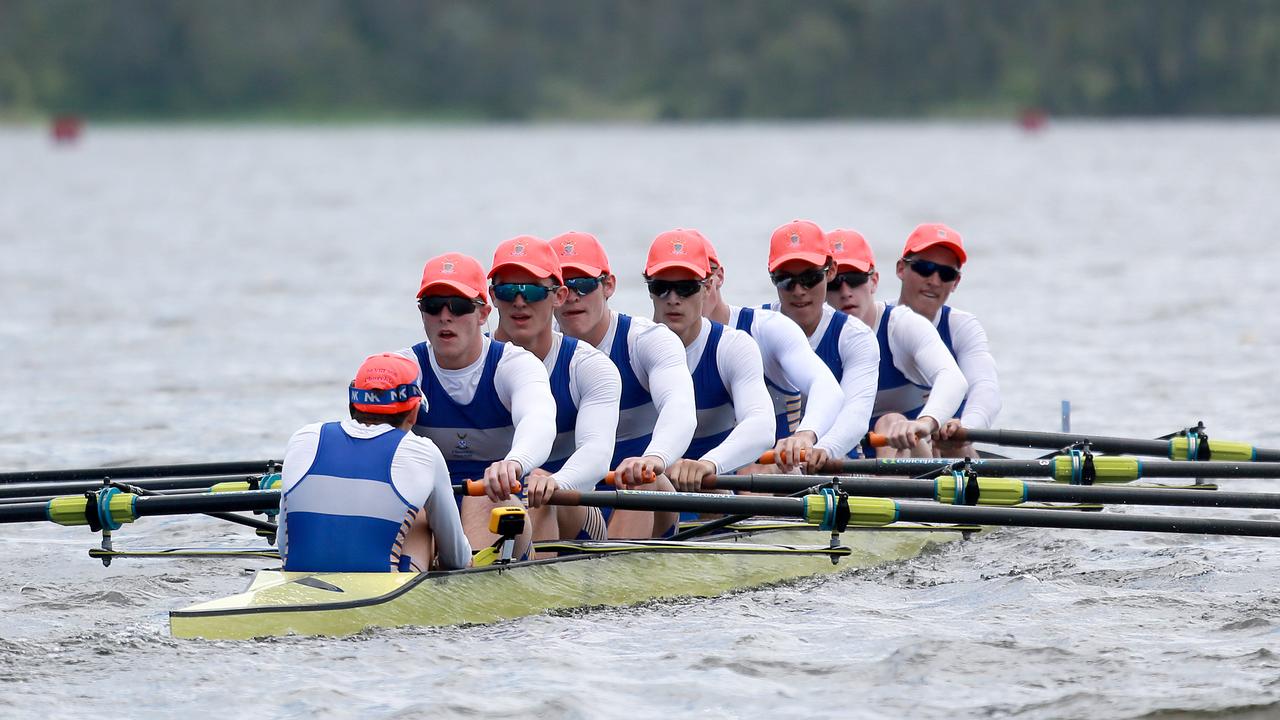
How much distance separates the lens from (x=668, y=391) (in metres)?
9.03

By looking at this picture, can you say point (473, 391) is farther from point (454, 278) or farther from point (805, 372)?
point (805, 372)

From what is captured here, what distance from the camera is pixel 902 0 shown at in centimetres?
11562

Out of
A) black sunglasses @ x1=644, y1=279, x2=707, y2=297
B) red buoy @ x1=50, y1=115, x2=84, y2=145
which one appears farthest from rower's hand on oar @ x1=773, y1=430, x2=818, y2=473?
red buoy @ x1=50, y1=115, x2=84, y2=145

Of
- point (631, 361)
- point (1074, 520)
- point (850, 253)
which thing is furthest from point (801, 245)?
point (1074, 520)

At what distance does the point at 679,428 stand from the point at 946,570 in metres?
1.84

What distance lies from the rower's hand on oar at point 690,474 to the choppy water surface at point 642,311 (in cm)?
57

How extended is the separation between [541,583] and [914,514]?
1.73 m

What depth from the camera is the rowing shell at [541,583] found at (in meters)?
7.31

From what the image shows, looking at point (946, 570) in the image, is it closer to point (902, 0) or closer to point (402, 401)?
point (402, 401)

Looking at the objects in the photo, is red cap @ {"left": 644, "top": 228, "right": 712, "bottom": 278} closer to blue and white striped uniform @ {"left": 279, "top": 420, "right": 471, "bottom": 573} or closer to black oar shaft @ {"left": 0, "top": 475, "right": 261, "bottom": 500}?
black oar shaft @ {"left": 0, "top": 475, "right": 261, "bottom": 500}

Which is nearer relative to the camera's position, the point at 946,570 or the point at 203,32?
the point at 946,570

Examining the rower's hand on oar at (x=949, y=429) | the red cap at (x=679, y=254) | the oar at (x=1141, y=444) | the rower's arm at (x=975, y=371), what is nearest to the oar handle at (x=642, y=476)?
the red cap at (x=679, y=254)

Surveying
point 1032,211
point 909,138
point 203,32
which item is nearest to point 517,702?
point 1032,211

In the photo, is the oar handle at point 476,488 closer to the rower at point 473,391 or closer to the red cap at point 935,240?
the rower at point 473,391
